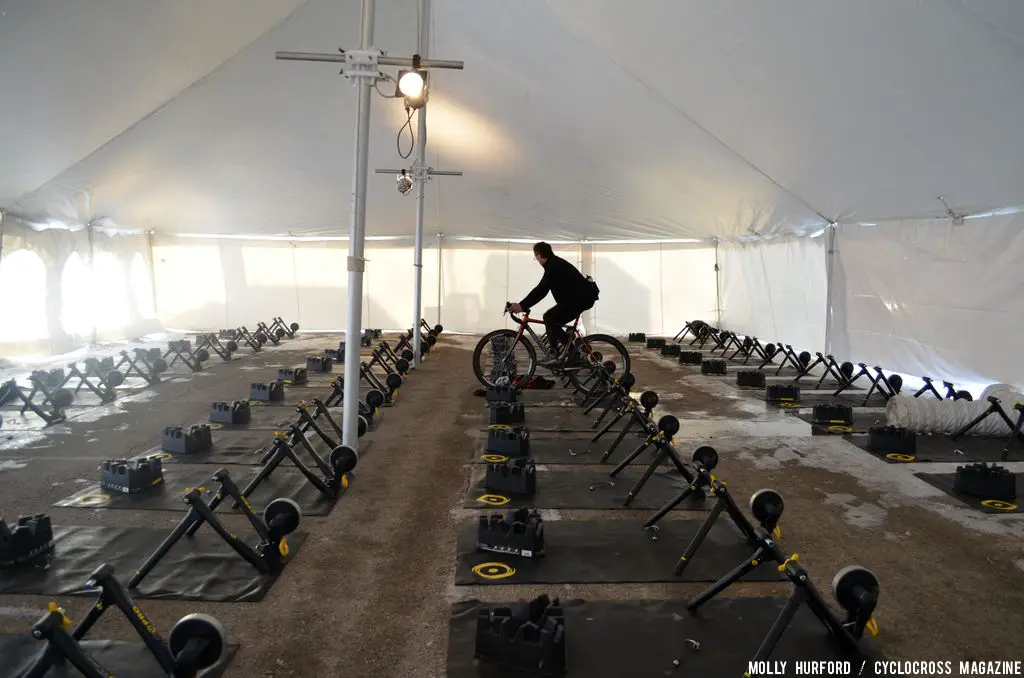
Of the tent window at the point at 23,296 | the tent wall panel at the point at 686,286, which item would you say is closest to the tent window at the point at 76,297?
the tent window at the point at 23,296

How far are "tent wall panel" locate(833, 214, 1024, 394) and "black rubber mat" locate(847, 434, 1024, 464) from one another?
1.59 m

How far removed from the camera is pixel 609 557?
11.3ft

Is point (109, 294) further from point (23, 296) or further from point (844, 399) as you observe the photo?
point (844, 399)

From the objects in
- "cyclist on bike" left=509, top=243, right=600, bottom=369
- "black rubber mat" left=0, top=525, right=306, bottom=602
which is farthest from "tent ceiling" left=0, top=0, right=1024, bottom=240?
"black rubber mat" left=0, top=525, right=306, bottom=602

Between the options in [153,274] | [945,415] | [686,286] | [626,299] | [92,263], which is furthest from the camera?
[626,299]

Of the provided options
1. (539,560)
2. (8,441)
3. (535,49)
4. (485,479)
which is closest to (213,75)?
(535,49)

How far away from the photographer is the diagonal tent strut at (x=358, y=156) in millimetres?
4516

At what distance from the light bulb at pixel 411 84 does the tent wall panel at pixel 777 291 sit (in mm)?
8292

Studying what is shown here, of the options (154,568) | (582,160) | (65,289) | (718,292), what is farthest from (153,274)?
(154,568)

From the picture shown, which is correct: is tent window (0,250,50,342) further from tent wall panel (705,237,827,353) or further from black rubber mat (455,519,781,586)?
tent wall panel (705,237,827,353)

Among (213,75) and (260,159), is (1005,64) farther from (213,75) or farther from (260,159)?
(260,159)

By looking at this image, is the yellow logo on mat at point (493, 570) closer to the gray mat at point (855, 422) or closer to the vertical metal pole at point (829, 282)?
the gray mat at point (855, 422)

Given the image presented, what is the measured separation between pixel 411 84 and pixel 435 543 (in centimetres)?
307

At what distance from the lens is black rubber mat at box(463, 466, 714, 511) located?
4.27 m
